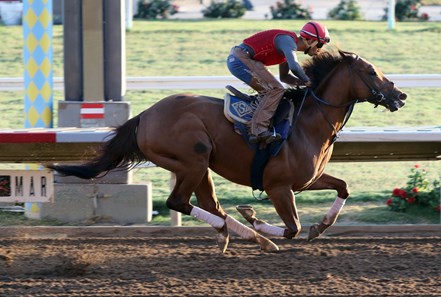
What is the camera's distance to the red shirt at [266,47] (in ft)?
23.6

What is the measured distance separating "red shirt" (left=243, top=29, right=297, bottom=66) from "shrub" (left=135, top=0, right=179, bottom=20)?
16546mm

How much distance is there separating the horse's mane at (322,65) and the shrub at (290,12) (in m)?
15.7

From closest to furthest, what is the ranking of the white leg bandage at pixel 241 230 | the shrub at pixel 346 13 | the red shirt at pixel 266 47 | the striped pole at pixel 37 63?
the red shirt at pixel 266 47
the white leg bandage at pixel 241 230
the striped pole at pixel 37 63
the shrub at pixel 346 13

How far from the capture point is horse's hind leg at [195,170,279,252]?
23.8 ft

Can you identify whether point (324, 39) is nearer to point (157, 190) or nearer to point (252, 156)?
point (252, 156)


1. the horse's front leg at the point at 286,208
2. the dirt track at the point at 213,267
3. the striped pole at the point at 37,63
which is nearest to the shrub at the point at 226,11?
the striped pole at the point at 37,63

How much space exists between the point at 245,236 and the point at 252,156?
607 mm

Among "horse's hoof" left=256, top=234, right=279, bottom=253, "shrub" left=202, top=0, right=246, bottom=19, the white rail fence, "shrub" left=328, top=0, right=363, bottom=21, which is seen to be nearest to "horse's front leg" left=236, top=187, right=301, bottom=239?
"horse's hoof" left=256, top=234, right=279, bottom=253

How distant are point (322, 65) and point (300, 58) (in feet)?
30.6

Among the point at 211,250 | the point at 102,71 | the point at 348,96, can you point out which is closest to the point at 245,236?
the point at 211,250

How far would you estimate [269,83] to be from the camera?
23.8ft

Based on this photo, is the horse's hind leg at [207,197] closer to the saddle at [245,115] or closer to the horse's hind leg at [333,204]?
the saddle at [245,115]

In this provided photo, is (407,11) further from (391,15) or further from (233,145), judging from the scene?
(233,145)

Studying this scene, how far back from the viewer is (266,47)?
7254 mm
